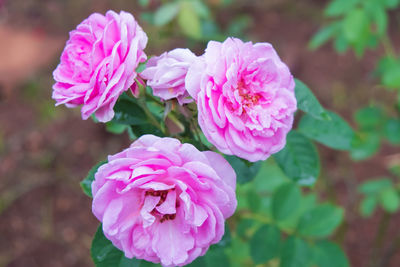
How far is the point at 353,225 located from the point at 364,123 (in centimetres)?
94

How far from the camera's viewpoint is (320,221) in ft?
4.52

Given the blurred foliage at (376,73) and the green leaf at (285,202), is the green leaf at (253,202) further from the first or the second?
the blurred foliage at (376,73)

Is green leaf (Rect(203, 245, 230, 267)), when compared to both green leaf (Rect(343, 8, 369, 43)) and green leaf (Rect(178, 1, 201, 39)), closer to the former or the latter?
green leaf (Rect(343, 8, 369, 43))

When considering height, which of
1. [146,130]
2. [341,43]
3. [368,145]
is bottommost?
[368,145]

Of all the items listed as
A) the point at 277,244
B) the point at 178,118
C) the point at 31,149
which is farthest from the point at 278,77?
the point at 31,149

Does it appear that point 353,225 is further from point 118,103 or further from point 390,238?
point 118,103

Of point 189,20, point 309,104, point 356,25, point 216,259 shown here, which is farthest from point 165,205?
point 189,20

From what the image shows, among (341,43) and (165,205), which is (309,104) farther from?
(341,43)

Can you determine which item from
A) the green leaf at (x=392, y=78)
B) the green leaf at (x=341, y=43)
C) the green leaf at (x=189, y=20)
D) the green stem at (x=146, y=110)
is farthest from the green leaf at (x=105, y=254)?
the green leaf at (x=341, y=43)

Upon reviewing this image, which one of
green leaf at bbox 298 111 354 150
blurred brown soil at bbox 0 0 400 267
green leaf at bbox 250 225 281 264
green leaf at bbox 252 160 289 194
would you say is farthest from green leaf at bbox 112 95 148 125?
blurred brown soil at bbox 0 0 400 267

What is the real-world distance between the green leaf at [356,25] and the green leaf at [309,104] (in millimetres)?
794

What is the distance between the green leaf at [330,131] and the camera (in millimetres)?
1062

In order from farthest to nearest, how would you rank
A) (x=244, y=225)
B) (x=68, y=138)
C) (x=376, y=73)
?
(x=68, y=138), (x=376, y=73), (x=244, y=225)

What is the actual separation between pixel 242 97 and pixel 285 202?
2.41 feet
